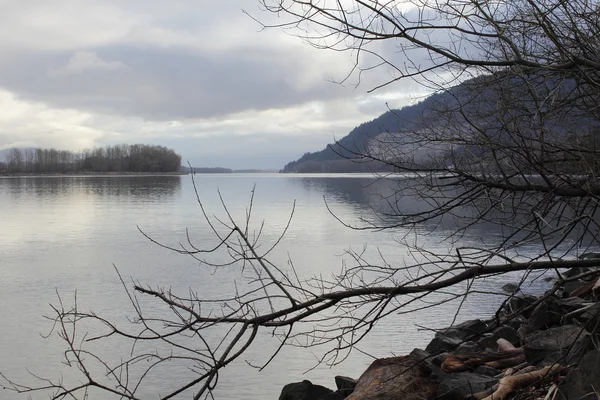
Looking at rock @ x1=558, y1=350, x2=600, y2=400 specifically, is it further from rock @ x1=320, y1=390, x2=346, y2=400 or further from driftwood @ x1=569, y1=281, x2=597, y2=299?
driftwood @ x1=569, y1=281, x2=597, y2=299

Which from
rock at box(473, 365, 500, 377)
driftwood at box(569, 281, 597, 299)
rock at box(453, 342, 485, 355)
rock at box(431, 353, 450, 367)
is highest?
driftwood at box(569, 281, 597, 299)

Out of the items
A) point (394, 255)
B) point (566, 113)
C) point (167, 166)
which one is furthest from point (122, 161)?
point (566, 113)

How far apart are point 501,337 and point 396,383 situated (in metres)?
2.10

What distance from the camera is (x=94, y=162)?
164 meters

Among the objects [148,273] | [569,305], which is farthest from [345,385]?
[148,273]

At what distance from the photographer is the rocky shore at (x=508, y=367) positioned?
15.8ft

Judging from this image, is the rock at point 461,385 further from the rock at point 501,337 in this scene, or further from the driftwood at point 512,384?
the rock at point 501,337

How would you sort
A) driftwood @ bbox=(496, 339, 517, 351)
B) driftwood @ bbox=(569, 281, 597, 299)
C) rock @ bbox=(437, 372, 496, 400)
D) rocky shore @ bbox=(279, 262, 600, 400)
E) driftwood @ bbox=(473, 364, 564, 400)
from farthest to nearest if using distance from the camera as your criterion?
driftwood @ bbox=(569, 281, 597, 299), driftwood @ bbox=(496, 339, 517, 351), rock @ bbox=(437, 372, 496, 400), driftwood @ bbox=(473, 364, 564, 400), rocky shore @ bbox=(279, 262, 600, 400)

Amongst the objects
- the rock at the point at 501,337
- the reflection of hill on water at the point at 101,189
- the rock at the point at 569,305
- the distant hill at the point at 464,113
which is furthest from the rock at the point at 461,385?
the reflection of hill on water at the point at 101,189

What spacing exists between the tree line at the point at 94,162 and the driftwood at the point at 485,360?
515 ft

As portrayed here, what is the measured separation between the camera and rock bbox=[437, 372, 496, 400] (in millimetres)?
5930

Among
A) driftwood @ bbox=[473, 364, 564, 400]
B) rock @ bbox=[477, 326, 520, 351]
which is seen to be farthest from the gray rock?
driftwood @ bbox=[473, 364, 564, 400]

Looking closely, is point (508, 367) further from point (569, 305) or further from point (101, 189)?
point (101, 189)

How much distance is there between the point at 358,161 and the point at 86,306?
6.91 m
